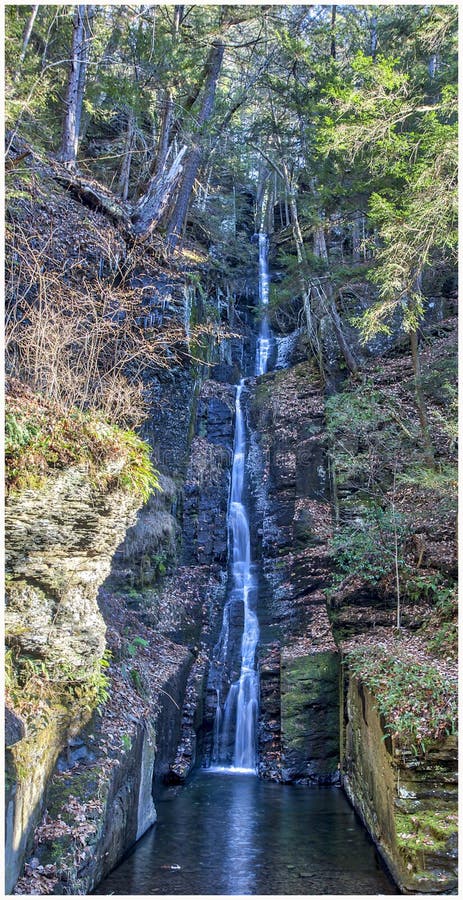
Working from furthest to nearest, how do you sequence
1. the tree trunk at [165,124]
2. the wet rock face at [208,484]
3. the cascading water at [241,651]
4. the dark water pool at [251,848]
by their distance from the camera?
the wet rock face at [208,484]
the tree trunk at [165,124]
the cascading water at [241,651]
the dark water pool at [251,848]

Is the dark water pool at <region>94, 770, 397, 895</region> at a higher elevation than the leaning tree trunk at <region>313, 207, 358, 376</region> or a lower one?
lower

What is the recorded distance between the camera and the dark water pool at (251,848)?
650 cm

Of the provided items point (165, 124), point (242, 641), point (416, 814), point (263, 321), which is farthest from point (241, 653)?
point (263, 321)

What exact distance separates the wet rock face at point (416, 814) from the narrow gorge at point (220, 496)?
1.2 inches

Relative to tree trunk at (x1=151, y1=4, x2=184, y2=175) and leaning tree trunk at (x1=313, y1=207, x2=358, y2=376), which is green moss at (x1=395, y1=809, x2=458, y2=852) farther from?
tree trunk at (x1=151, y1=4, x2=184, y2=175)

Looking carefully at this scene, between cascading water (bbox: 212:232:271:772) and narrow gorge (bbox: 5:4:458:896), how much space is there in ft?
0.19

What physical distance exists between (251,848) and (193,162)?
1565 cm

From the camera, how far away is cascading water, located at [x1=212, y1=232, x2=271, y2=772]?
11244 mm

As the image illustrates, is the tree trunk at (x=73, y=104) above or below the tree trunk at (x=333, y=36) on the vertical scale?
below

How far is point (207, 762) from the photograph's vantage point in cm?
1112

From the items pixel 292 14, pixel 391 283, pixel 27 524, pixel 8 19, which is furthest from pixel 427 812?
pixel 292 14

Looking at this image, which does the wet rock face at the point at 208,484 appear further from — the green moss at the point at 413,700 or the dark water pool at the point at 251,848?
the green moss at the point at 413,700

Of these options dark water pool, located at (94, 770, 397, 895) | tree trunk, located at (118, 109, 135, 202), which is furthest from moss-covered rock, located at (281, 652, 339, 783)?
tree trunk, located at (118, 109, 135, 202)

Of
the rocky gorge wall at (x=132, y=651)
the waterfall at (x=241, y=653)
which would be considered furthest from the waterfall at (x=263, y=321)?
the waterfall at (x=241, y=653)
